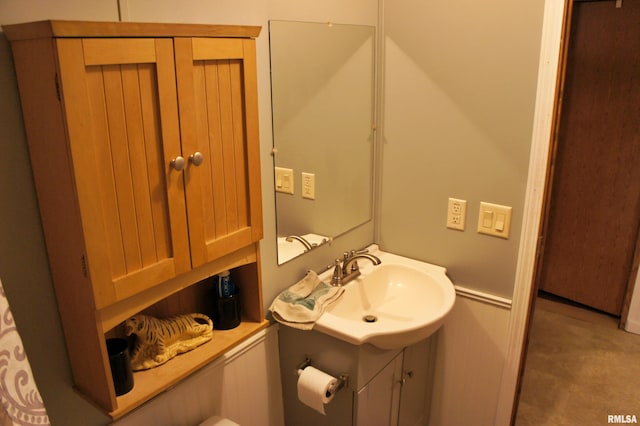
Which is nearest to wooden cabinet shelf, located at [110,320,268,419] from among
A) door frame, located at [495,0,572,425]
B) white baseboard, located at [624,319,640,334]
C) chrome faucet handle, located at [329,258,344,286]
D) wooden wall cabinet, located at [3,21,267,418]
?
wooden wall cabinet, located at [3,21,267,418]

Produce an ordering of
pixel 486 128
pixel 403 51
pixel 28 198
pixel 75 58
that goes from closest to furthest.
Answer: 1. pixel 75 58
2. pixel 28 198
3. pixel 486 128
4. pixel 403 51

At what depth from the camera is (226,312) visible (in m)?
1.39

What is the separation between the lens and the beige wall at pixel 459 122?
5.45 ft

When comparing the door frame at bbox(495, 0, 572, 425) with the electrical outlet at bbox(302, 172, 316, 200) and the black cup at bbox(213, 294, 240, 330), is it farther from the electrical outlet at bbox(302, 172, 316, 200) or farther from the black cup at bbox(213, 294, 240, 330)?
the black cup at bbox(213, 294, 240, 330)

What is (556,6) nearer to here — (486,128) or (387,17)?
(486,128)

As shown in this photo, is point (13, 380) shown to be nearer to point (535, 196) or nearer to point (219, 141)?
point (219, 141)

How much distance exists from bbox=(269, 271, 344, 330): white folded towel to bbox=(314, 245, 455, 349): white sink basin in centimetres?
3

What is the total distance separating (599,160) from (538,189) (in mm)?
1604

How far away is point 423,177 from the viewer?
196 cm

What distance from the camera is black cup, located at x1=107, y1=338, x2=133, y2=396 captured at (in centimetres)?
112

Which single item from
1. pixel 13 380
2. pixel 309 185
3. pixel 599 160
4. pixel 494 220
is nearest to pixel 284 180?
pixel 309 185

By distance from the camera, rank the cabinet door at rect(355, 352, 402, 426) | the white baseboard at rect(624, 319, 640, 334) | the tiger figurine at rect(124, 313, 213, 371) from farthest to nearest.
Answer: the white baseboard at rect(624, 319, 640, 334) < the cabinet door at rect(355, 352, 402, 426) < the tiger figurine at rect(124, 313, 213, 371)

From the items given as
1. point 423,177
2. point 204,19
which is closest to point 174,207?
point 204,19

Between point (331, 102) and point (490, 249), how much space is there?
2.71 ft
